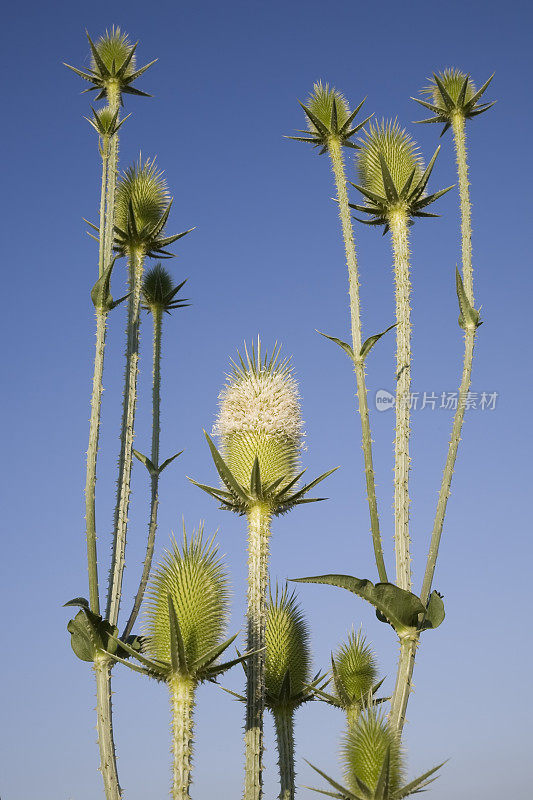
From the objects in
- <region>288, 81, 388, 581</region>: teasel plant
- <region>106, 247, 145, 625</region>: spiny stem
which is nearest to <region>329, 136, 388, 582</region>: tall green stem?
<region>288, 81, 388, 581</region>: teasel plant

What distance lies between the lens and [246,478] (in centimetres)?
803

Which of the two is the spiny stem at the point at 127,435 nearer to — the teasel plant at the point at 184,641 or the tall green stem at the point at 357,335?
the teasel plant at the point at 184,641

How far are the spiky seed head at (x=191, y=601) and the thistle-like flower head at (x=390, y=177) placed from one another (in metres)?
4.20

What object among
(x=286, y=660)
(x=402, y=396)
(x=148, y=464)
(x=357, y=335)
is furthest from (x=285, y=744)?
(x=357, y=335)

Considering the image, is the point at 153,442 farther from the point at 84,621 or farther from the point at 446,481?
the point at 446,481

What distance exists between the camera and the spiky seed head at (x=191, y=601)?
23.3 feet

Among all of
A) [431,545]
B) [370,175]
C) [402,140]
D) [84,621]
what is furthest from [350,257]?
[84,621]

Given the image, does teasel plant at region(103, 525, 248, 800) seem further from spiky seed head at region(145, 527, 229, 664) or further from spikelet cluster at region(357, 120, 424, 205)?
spikelet cluster at region(357, 120, 424, 205)

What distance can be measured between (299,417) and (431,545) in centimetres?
182

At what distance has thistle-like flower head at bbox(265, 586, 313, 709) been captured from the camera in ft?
28.5

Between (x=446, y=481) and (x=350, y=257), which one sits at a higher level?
(x=350, y=257)

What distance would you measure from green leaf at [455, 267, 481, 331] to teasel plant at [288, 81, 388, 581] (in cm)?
93

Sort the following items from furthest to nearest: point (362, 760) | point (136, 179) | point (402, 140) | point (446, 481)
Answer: point (136, 179)
point (402, 140)
point (446, 481)
point (362, 760)

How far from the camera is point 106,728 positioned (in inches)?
303
